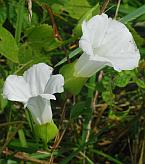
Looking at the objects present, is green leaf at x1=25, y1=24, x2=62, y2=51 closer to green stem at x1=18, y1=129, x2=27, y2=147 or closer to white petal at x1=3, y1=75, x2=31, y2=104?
white petal at x1=3, y1=75, x2=31, y2=104

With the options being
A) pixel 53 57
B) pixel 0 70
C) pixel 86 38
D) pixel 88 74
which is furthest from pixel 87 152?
pixel 86 38

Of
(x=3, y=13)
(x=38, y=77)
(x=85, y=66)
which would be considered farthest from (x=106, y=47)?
(x=3, y=13)

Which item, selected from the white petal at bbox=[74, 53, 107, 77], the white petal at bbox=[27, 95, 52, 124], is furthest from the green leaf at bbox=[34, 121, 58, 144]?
the white petal at bbox=[74, 53, 107, 77]

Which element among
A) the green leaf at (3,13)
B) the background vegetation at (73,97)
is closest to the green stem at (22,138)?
the background vegetation at (73,97)

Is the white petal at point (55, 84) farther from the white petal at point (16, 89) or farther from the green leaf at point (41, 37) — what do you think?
the green leaf at point (41, 37)

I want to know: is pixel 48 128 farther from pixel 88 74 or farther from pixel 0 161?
pixel 0 161
